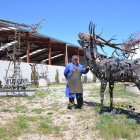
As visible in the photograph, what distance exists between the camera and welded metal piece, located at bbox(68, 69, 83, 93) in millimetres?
5084

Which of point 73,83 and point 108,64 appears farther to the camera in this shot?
point 73,83

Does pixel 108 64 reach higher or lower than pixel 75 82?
higher

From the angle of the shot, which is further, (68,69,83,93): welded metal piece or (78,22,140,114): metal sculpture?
(68,69,83,93): welded metal piece

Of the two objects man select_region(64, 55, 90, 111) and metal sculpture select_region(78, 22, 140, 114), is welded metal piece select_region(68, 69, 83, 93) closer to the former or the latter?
man select_region(64, 55, 90, 111)

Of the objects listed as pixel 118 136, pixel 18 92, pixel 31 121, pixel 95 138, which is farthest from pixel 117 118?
pixel 18 92

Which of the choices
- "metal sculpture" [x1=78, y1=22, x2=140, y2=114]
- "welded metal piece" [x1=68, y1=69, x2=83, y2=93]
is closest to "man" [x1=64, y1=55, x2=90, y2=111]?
"welded metal piece" [x1=68, y1=69, x2=83, y2=93]

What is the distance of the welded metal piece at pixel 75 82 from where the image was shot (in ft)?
16.7

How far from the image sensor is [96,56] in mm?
4668

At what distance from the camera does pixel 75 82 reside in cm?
511

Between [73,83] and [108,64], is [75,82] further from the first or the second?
[108,64]

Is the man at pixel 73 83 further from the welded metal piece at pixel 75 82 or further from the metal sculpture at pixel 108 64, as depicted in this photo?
the metal sculpture at pixel 108 64

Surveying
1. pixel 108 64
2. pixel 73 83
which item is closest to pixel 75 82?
pixel 73 83

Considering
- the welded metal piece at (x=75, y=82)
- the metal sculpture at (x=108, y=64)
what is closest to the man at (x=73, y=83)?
the welded metal piece at (x=75, y=82)

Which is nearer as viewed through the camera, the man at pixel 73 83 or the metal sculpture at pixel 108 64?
the metal sculpture at pixel 108 64
